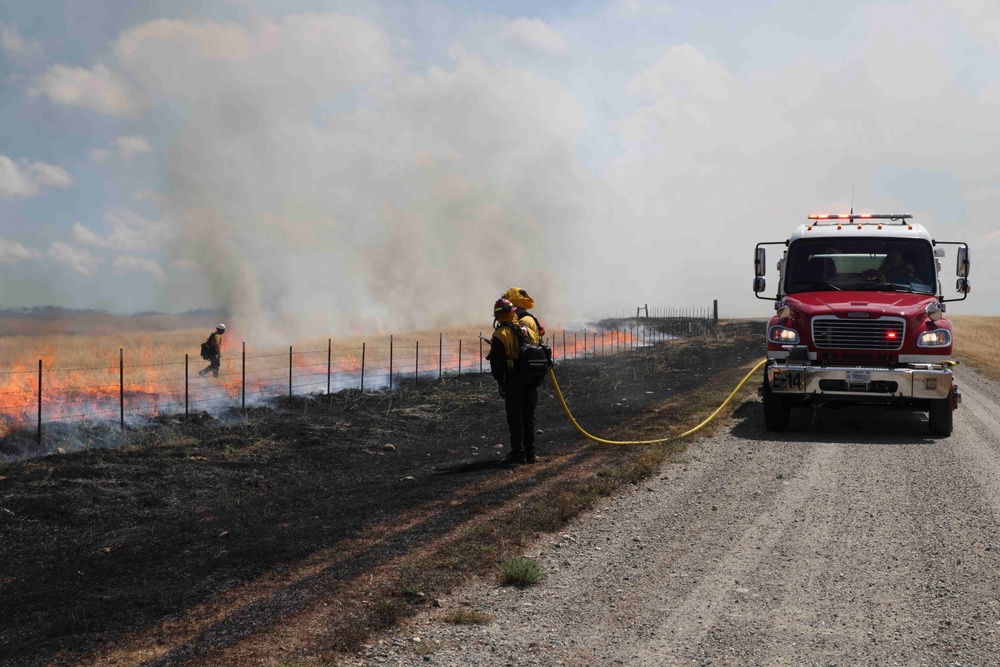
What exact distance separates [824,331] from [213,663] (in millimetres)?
10182

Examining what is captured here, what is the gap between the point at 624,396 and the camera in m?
21.5

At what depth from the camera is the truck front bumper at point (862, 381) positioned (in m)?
11.4

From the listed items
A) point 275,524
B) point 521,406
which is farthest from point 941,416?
point 275,524

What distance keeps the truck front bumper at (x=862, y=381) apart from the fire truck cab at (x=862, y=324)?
15 millimetres

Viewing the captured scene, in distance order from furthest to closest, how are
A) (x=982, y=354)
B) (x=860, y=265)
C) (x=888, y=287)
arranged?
(x=982, y=354) < (x=860, y=265) < (x=888, y=287)

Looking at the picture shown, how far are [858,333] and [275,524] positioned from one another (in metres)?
8.88

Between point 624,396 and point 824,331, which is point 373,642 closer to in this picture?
point 824,331

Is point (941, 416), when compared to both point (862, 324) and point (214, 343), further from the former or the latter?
point (214, 343)

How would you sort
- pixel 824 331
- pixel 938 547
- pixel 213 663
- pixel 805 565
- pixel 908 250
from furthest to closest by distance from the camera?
pixel 908 250, pixel 824 331, pixel 938 547, pixel 805 565, pixel 213 663

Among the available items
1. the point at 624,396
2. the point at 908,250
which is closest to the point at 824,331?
the point at 908,250

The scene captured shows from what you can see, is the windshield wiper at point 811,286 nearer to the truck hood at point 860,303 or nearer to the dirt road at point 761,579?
the truck hood at point 860,303

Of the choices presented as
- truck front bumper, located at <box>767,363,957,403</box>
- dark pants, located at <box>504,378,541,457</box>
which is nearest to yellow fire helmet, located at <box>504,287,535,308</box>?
dark pants, located at <box>504,378,541,457</box>

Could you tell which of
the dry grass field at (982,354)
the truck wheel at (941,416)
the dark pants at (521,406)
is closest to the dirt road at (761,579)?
the truck wheel at (941,416)

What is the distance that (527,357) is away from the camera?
10.5m
